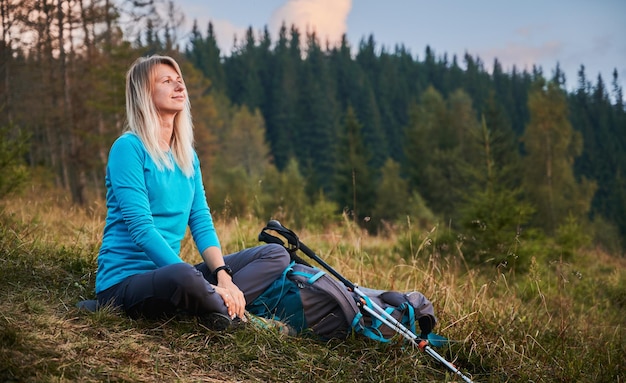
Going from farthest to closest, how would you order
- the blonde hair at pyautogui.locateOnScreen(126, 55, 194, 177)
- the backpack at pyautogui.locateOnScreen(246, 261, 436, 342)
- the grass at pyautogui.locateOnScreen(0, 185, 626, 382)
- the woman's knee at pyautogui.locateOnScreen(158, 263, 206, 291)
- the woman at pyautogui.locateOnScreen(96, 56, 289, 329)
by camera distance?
the backpack at pyautogui.locateOnScreen(246, 261, 436, 342), the blonde hair at pyautogui.locateOnScreen(126, 55, 194, 177), the woman at pyautogui.locateOnScreen(96, 56, 289, 329), the woman's knee at pyautogui.locateOnScreen(158, 263, 206, 291), the grass at pyautogui.locateOnScreen(0, 185, 626, 382)

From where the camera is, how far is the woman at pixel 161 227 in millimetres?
3377

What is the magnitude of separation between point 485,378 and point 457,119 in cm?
5901

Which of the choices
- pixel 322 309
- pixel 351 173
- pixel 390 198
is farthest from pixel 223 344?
pixel 390 198

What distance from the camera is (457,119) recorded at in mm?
60594

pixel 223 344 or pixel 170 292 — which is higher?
pixel 170 292

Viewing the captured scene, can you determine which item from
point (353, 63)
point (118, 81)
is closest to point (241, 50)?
point (353, 63)

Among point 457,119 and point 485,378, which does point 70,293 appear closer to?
point 485,378

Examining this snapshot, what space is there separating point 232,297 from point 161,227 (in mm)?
616

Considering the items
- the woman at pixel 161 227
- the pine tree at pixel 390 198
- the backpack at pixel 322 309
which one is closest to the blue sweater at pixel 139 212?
the woman at pixel 161 227

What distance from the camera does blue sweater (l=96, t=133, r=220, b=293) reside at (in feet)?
11.2

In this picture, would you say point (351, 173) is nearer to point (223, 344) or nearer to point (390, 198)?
point (390, 198)

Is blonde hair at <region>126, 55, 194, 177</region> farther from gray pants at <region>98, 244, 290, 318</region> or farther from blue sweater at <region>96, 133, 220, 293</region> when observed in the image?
gray pants at <region>98, 244, 290, 318</region>

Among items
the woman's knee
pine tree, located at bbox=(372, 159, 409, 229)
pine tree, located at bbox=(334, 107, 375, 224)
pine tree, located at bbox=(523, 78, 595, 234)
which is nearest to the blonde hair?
the woman's knee

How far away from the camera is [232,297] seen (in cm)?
347
